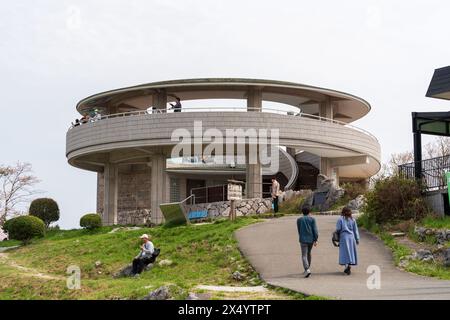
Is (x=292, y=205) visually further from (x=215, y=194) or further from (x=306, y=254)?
(x=306, y=254)

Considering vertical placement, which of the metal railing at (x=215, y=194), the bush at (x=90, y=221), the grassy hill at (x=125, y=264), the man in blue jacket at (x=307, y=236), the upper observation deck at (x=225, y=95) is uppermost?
the upper observation deck at (x=225, y=95)

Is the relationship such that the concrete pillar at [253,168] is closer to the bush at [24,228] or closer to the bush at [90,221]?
the bush at [90,221]

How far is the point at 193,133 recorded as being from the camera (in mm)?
36875

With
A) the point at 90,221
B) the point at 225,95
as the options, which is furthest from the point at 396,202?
the point at 225,95

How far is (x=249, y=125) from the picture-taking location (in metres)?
37.1

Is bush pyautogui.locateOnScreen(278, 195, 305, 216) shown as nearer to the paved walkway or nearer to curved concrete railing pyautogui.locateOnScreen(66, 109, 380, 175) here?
curved concrete railing pyautogui.locateOnScreen(66, 109, 380, 175)

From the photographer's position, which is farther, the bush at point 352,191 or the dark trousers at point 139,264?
the bush at point 352,191

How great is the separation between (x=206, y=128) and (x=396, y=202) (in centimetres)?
1637

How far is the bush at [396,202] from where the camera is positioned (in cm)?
2172

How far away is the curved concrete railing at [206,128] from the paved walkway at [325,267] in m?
13.5

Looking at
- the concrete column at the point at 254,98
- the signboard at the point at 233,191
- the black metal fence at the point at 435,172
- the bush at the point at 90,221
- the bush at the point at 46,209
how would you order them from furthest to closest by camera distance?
the bush at the point at 46,209 → the concrete column at the point at 254,98 → the bush at the point at 90,221 → the signboard at the point at 233,191 → the black metal fence at the point at 435,172

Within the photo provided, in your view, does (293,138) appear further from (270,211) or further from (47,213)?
(47,213)

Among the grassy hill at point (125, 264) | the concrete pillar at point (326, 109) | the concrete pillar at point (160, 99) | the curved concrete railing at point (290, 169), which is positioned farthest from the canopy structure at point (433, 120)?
the concrete pillar at point (160, 99)
